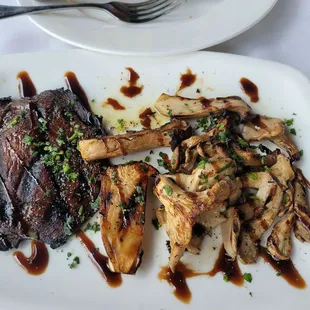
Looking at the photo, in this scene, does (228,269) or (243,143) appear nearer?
(228,269)

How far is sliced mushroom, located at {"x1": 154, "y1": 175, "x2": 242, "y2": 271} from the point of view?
6.19 ft

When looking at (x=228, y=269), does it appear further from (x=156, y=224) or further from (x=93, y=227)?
(x=93, y=227)

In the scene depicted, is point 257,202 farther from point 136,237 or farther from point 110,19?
point 110,19

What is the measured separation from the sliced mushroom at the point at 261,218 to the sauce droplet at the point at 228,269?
0.05m

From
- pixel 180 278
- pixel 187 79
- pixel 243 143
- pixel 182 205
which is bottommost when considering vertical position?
pixel 180 278

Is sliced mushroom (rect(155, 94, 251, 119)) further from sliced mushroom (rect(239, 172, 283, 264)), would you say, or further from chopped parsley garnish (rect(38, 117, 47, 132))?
chopped parsley garnish (rect(38, 117, 47, 132))

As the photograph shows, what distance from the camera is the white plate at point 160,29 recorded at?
2328 millimetres

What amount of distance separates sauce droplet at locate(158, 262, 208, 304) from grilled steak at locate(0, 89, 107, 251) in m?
0.41

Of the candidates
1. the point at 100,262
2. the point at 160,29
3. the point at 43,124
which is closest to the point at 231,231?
the point at 100,262

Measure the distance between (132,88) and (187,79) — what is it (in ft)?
0.87

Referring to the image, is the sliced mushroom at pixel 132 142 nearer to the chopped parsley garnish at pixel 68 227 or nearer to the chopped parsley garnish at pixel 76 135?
the chopped parsley garnish at pixel 76 135

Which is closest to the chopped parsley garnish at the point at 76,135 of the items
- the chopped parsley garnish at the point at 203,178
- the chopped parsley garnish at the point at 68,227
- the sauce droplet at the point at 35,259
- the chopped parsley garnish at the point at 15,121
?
the chopped parsley garnish at the point at 15,121

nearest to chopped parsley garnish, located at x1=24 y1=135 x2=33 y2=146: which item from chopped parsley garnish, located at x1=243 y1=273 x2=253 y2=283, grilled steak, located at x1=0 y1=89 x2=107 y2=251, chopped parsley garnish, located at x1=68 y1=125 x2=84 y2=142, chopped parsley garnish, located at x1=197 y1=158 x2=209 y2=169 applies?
grilled steak, located at x1=0 y1=89 x2=107 y2=251

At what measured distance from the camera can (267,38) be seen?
254cm
